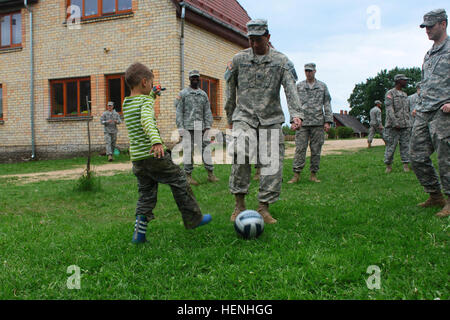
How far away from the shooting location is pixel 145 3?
15242 millimetres

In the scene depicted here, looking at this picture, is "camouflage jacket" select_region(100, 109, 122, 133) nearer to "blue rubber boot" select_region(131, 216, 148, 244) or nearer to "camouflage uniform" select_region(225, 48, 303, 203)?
"camouflage uniform" select_region(225, 48, 303, 203)

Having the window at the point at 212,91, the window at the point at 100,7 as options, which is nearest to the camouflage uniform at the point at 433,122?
the window at the point at 212,91

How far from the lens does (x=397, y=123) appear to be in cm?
948

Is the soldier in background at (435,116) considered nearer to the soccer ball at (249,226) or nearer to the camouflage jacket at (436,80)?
the camouflage jacket at (436,80)

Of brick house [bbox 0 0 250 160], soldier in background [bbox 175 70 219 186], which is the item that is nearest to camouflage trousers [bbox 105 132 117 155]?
brick house [bbox 0 0 250 160]

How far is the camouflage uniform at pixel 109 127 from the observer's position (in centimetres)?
1489

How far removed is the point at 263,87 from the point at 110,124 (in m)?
11.2

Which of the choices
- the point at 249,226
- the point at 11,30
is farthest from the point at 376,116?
the point at 11,30

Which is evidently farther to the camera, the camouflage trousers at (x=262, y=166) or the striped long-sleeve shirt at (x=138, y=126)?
the camouflage trousers at (x=262, y=166)

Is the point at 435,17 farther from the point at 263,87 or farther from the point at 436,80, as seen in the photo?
the point at 263,87

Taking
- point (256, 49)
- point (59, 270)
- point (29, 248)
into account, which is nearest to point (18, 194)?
point (29, 248)

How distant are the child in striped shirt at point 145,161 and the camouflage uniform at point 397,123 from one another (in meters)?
6.79

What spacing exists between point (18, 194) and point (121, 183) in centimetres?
211
